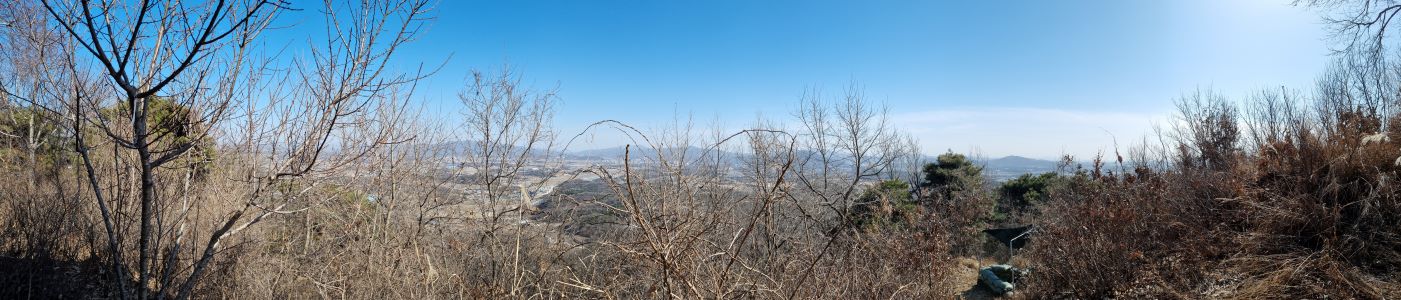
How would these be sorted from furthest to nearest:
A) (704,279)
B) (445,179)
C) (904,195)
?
(904,195), (445,179), (704,279)

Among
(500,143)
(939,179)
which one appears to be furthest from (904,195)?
(500,143)

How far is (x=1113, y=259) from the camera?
601 cm

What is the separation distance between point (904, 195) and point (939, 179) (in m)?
3.44

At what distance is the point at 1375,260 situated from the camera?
180 inches

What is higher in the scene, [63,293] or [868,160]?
[868,160]

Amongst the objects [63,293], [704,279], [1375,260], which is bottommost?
[63,293]

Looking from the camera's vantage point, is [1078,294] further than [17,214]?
Yes

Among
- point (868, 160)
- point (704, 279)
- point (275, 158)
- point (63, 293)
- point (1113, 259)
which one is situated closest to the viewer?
point (704, 279)

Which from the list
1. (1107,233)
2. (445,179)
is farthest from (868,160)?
(445,179)

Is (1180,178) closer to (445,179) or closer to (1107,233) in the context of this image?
(1107,233)

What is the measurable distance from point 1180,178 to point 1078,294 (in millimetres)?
2996

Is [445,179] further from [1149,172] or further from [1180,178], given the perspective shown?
[1180,178]

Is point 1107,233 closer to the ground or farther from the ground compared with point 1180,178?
closer to the ground

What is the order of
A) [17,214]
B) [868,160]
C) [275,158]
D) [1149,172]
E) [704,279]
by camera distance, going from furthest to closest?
[868,160] → [1149,172] → [17,214] → [275,158] → [704,279]
